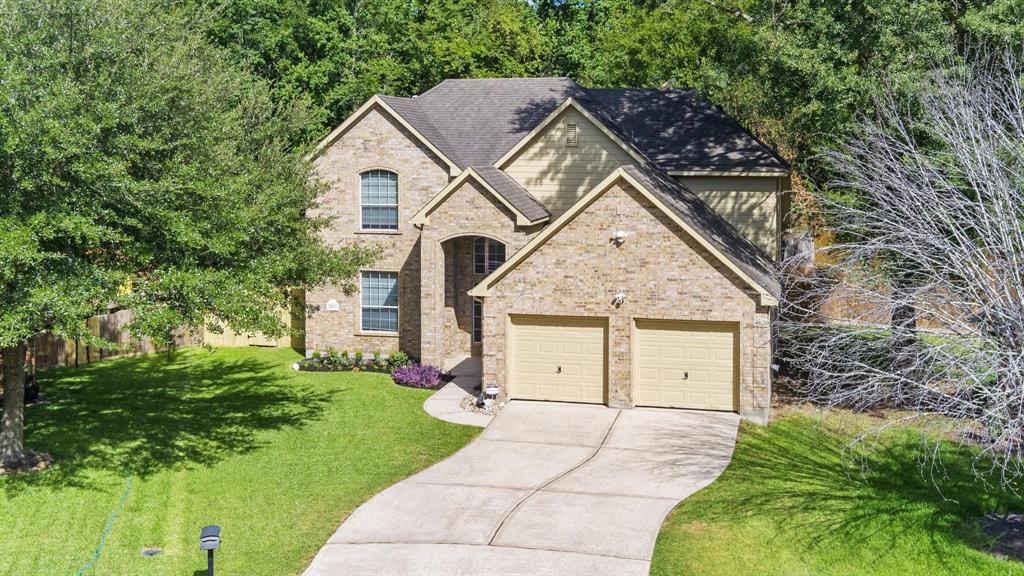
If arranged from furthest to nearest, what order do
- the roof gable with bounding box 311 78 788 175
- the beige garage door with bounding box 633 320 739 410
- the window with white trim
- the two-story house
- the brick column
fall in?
1. the window with white trim
2. the roof gable with bounding box 311 78 788 175
3. the brick column
4. the beige garage door with bounding box 633 320 739 410
5. the two-story house

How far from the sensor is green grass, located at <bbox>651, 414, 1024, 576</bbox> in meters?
13.6

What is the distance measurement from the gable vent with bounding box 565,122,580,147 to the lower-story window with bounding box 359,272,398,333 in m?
6.19

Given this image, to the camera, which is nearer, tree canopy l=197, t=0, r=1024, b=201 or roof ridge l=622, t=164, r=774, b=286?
roof ridge l=622, t=164, r=774, b=286

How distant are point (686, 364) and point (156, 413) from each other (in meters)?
11.8

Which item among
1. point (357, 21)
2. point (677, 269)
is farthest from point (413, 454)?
point (357, 21)

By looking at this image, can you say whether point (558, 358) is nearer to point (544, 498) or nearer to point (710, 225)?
point (710, 225)

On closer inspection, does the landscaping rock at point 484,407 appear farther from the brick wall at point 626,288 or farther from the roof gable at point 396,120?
the roof gable at point 396,120

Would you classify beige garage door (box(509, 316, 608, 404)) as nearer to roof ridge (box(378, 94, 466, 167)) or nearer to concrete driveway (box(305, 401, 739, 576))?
concrete driveway (box(305, 401, 739, 576))

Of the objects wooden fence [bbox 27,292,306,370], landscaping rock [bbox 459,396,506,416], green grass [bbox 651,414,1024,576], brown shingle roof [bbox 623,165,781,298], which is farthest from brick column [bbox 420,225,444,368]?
green grass [bbox 651,414,1024,576]

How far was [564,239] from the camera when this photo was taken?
71.2 feet

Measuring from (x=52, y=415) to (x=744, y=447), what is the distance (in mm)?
14844

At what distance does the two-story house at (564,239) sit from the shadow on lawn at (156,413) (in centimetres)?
351

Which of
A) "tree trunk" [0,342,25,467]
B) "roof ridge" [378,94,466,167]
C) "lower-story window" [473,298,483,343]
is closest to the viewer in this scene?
"tree trunk" [0,342,25,467]

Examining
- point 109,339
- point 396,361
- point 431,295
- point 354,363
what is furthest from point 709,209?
point 109,339
